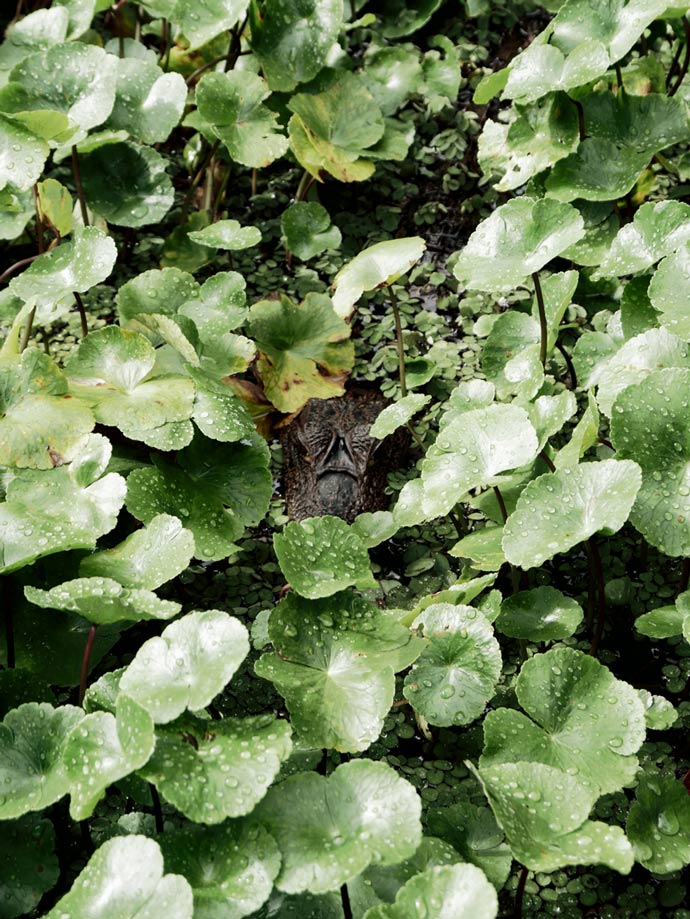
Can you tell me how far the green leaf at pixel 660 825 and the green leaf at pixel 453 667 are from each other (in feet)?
1.02

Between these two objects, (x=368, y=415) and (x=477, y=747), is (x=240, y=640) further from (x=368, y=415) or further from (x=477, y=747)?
(x=368, y=415)

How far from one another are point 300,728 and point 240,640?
0.72ft

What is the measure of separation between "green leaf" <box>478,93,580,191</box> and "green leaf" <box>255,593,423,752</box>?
145 centimetres

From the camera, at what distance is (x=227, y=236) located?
2682mm

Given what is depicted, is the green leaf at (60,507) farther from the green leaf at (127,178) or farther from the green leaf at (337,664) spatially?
the green leaf at (127,178)

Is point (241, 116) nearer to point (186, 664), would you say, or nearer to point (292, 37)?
point (292, 37)

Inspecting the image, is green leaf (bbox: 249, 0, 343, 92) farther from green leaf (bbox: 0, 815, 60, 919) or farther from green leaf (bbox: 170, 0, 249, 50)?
green leaf (bbox: 0, 815, 60, 919)

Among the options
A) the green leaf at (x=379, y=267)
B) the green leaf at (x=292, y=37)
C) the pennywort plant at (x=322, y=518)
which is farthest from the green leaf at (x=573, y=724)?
the green leaf at (x=292, y=37)

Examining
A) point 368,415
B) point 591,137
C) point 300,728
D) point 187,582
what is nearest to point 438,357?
point 368,415

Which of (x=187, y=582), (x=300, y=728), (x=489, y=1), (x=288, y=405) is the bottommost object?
(x=187, y=582)

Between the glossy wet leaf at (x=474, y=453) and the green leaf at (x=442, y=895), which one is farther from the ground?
the glossy wet leaf at (x=474, y=453)

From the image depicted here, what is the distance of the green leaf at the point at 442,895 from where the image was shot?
1308 millimetres

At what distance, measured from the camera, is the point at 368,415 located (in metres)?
2.58

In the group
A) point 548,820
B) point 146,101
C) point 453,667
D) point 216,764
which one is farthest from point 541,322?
point 146,101
